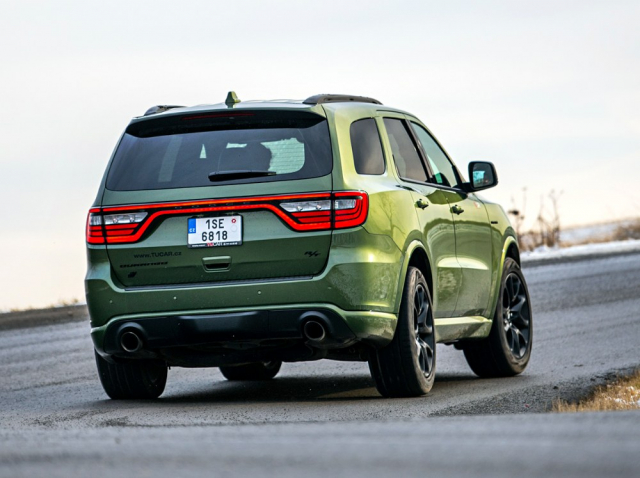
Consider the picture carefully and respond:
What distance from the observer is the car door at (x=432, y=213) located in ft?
29.2

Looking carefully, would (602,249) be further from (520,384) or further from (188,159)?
(188,159)

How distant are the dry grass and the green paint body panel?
123cm

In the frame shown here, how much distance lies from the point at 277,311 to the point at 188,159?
3.96ft

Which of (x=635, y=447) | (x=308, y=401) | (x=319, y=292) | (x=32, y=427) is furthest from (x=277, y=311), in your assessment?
(x=635, y=447)

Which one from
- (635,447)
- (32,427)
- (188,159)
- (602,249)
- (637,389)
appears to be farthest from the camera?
(602,249)

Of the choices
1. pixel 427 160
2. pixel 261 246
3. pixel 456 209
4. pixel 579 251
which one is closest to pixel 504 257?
pixel 456 209

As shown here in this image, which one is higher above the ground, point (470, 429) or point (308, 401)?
point (470, 429)

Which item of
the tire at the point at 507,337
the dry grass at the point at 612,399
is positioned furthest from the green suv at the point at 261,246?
the tire at the point at 507,337

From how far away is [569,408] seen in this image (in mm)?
7723

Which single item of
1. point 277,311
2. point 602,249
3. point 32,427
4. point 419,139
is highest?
point 419,139

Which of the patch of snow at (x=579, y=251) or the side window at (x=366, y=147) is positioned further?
the patch of snow at (x=579, y=251)

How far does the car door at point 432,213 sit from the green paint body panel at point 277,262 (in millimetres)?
174

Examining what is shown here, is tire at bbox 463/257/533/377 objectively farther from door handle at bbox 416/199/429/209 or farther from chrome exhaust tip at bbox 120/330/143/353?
chrome exhaust tip at bbox 120/330/143/353

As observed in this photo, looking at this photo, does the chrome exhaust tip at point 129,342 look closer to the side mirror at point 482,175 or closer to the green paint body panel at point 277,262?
the green paint body panel at point 277,262
